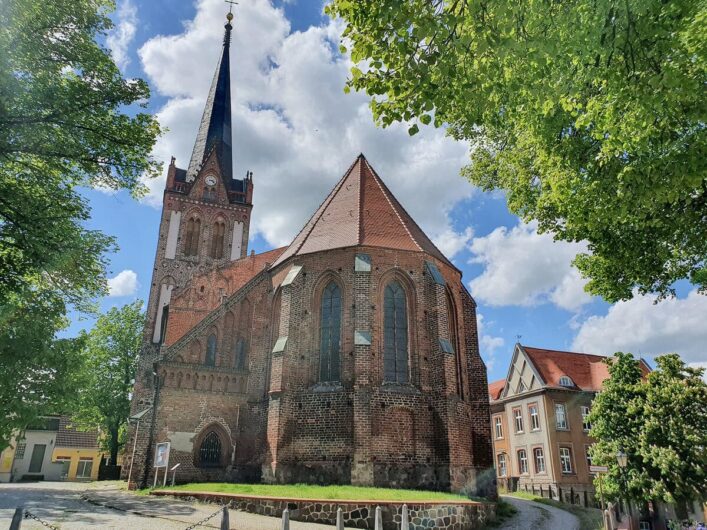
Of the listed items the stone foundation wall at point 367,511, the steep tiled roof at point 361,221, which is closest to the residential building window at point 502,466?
the steep tiled roof at point 361,221

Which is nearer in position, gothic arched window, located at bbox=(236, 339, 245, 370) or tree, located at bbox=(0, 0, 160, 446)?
tree, located at bbox=(0, 0, 160, 446)

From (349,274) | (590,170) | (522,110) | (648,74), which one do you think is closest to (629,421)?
(349,274)

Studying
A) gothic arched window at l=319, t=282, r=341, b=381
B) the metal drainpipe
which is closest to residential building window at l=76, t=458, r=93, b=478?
the metal drainpipe

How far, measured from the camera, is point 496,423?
37.3 metres

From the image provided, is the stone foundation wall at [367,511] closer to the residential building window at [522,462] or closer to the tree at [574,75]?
the tree at [574,75]

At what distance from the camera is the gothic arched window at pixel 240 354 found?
21.3 metres

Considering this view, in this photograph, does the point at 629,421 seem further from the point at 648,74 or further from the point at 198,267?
the point at 198,267

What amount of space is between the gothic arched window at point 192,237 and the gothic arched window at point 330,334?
17543 millimetres

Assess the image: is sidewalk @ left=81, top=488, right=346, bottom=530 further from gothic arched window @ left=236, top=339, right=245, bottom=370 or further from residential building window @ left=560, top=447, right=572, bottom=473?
residential building window @ left=560, top=447, right=572, bottom=473

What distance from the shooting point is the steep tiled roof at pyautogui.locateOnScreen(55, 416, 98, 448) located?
39562mm

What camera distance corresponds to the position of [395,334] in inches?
699

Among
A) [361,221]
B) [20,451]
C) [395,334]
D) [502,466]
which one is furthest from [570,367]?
[20,451]

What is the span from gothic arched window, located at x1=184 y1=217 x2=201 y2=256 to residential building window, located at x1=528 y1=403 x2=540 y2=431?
2428 cm

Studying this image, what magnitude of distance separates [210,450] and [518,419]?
22721 mm
